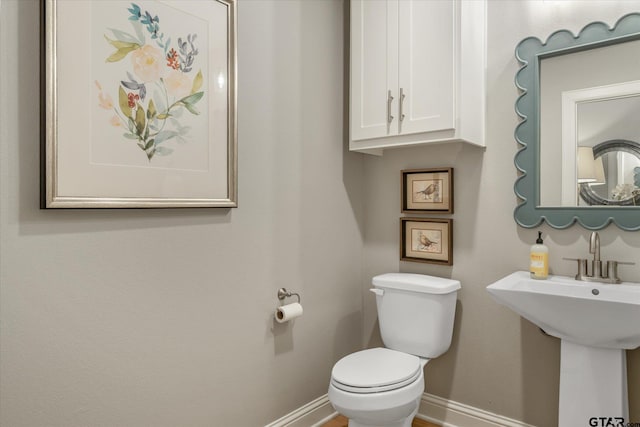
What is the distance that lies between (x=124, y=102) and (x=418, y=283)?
148cm

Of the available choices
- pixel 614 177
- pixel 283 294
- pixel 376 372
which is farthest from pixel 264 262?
pixel 614 177

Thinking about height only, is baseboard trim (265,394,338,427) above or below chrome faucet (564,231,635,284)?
below

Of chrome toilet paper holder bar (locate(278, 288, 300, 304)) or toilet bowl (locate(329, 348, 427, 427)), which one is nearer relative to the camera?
toilet bowl (locate(329, 348, 427, 427))

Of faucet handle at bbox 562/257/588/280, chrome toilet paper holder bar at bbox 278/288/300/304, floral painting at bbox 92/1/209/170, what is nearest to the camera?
floral painting at bbox 92/1/209/170

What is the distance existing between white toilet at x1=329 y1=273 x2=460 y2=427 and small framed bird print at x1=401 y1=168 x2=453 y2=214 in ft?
1.23

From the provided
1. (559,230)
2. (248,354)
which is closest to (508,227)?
(559,230)

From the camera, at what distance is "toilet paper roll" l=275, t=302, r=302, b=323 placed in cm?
184

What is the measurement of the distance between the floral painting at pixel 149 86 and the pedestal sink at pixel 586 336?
1353 millimetres

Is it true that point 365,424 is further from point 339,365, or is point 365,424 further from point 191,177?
point 191,177

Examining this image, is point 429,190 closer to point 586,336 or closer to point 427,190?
point 427,190

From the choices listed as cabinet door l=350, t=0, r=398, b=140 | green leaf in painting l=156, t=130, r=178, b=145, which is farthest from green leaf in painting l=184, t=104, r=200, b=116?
cabinet door l=350, t=0, r=398, b=140

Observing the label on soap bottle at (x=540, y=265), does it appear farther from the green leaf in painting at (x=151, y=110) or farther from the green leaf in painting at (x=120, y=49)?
the green leaf in painting at (x=120, y=49)

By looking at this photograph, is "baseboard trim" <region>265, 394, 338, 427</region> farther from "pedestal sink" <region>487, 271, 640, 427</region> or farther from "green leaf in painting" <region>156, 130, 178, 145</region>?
"green leaf in painting" <region>156, 130, 178, 145</region>

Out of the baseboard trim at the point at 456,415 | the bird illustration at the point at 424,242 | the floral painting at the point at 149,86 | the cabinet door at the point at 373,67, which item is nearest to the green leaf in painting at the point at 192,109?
the floral painting at the point at 149,86
